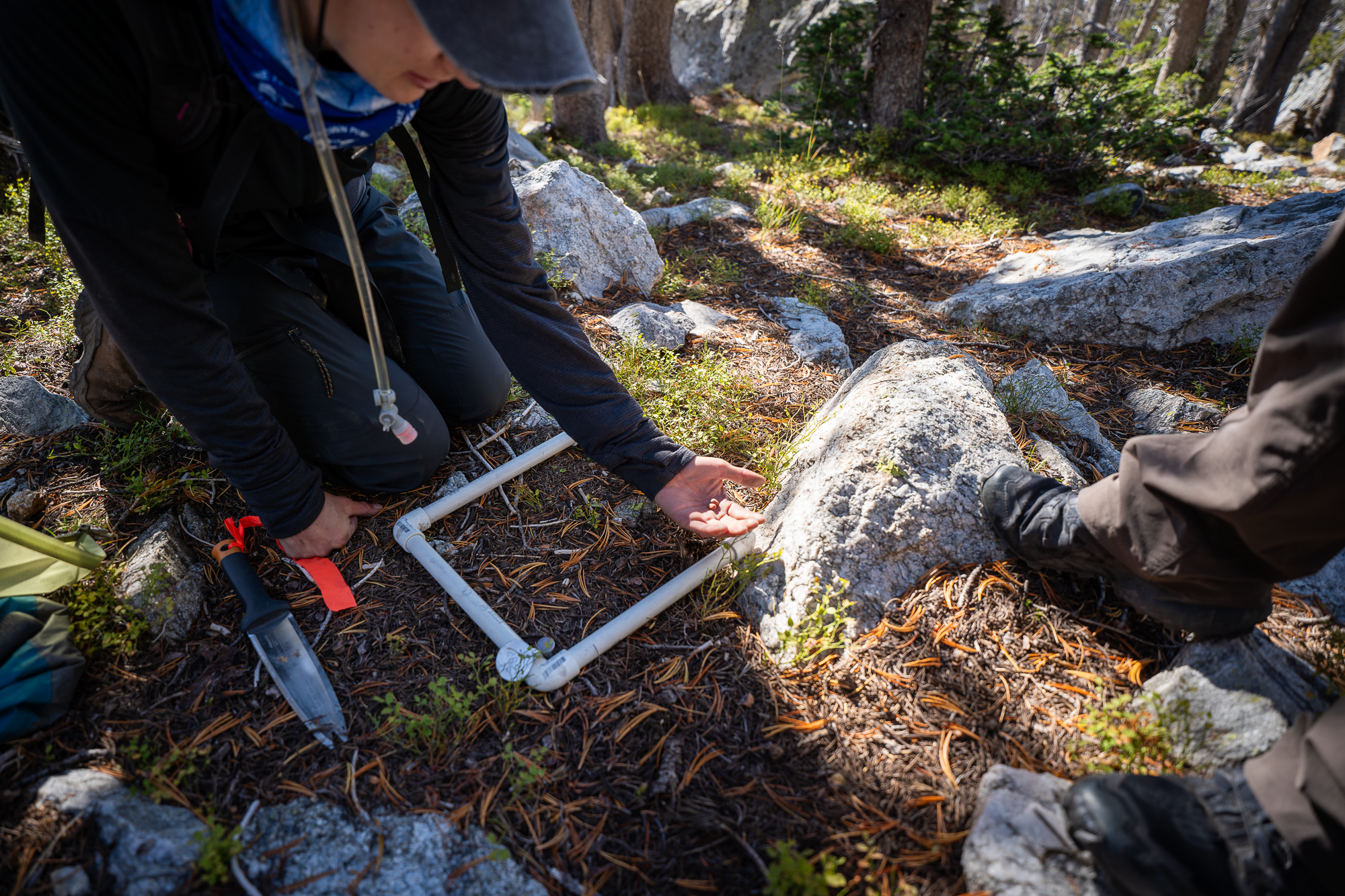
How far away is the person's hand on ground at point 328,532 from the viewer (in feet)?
7.48

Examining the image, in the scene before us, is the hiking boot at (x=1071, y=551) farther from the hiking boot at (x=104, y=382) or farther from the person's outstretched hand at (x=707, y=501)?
the hiking boot at (x=104, y=382)

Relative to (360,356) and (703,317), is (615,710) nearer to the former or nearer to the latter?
(360,356)

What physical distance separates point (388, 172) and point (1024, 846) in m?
6.76

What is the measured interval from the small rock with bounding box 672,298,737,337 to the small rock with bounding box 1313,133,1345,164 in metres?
14.6

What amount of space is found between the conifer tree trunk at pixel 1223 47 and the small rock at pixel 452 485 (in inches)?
678

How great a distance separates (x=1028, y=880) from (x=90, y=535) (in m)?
3.14

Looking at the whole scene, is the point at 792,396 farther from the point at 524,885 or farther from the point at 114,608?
the point at 114,608

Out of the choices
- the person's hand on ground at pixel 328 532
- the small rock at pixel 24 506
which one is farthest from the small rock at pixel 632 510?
the small rock at pixel 24 506

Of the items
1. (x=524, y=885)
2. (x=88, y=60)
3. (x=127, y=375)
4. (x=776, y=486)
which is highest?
(x=88, y=60)

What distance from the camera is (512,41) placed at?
132 cm

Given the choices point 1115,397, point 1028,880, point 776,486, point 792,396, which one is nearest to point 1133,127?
point 1115,397

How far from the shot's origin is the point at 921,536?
2236 millimetres

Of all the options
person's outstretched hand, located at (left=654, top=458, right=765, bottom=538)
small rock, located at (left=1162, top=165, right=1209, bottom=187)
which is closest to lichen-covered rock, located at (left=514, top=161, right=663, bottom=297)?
person's outstretched hand, located at (left=654, top=458, right=765, bottom=538)

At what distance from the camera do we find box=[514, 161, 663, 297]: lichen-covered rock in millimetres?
4270
